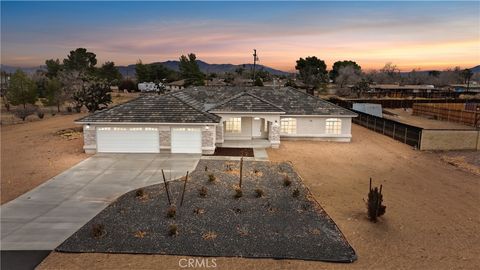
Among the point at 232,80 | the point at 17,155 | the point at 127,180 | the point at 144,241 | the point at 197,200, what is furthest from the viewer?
the point at 232,80

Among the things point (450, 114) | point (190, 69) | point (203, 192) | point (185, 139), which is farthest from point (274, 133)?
point (190, 69)

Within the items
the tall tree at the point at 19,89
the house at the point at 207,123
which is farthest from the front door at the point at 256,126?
the tall tree at the point at 19,89

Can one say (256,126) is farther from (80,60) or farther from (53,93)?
(80,60)

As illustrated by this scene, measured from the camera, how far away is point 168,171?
19.1 meters

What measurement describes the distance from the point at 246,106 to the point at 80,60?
282ft

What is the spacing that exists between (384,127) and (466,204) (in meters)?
18.0

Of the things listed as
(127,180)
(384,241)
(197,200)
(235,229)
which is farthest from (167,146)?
(384,241)

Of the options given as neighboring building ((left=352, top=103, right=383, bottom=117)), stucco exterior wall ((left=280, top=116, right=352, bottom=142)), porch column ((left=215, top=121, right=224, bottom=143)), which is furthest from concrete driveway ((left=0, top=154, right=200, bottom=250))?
neighboring building ((left=352, top=103, right=383, bottom=117))

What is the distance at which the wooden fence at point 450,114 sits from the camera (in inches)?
1501

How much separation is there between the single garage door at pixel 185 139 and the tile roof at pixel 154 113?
0.69 m

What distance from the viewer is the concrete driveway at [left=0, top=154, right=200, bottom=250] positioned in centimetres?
1136

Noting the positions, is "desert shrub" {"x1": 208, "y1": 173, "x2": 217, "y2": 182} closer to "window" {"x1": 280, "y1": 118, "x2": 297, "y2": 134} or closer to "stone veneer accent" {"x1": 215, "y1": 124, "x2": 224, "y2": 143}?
"stone veneer accent" {"x1": 215, "y1": 124, "x2": 224, "y2": 143}

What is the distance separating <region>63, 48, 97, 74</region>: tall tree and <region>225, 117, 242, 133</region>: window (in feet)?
260

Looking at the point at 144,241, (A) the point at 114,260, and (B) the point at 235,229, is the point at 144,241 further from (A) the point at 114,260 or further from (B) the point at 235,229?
(B) the point at 235,229
